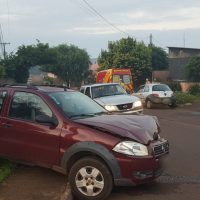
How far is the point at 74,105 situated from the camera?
7977mm

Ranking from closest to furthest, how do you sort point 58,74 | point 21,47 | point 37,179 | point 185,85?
point 37,179 → point 185,85 → point 21,47 → point 58,74

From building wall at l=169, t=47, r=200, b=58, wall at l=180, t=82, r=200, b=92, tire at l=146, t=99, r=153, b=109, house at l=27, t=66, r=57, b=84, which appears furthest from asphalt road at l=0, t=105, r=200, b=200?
building wall at l=169, t=47, r=200, b=58

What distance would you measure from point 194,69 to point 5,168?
125 feet

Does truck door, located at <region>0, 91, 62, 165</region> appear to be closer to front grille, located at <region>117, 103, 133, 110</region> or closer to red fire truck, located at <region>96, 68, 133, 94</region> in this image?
front grille, located at <region>117, 103, 133, 110</region>

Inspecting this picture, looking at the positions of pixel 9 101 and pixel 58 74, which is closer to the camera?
pixel 9 101

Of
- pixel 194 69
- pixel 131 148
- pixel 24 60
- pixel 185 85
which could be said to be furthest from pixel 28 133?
pixel 24 60

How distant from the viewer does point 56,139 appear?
723 cm

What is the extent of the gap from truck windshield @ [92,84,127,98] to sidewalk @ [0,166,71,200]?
8.71 m

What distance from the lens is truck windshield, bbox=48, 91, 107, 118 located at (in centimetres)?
763

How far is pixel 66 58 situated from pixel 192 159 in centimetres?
8119

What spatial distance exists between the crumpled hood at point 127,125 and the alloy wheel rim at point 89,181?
620 mm

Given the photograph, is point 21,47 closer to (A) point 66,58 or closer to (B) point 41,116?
(A) point 66,58

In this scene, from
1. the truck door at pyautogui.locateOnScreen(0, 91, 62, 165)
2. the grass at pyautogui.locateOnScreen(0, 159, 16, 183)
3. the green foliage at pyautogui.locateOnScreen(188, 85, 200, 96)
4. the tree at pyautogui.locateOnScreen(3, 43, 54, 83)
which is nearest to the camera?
the truck door at pyautogui.locateOnScreen(0, 91, 62, 165)

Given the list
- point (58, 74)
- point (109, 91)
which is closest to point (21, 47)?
point (58, 74)
